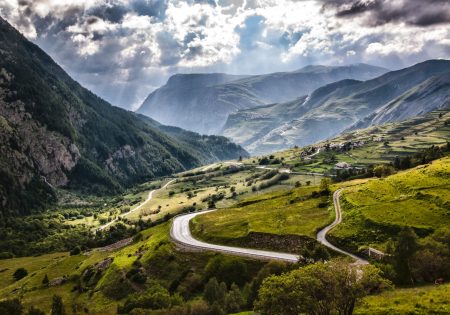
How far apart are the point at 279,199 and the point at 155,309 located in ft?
358

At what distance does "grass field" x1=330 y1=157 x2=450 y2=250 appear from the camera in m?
118

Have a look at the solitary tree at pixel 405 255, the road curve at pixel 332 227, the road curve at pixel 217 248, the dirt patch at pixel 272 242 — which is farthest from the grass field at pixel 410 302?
the dirt patch at pixel 272 242

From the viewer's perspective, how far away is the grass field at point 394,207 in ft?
388

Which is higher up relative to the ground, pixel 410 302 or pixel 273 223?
pixel 273 223

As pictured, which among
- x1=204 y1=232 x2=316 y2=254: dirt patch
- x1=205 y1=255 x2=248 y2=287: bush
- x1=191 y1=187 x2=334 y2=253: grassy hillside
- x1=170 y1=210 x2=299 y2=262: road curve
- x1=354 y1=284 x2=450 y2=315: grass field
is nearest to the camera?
x1=354 y1=284 x2=450 y2=315: grass field

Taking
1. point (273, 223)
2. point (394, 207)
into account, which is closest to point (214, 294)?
point (273, 223)

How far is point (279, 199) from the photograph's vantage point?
198500 millimetres

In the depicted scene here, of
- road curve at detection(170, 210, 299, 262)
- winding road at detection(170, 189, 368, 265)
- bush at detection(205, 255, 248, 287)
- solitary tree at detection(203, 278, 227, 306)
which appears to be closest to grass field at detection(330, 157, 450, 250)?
winding road at detection(170, 189, 368, 265)

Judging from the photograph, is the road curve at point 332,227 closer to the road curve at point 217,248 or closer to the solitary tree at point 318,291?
the road curve at point 217,248

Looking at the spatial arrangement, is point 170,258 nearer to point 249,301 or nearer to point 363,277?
point 249,301

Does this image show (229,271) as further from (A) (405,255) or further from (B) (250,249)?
(A) (405,255)

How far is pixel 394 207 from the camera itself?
133375 mm

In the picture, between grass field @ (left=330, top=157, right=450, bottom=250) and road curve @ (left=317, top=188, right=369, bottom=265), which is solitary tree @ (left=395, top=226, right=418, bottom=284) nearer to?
road curve @ (left=317, top=188, right=369, bottom=265)

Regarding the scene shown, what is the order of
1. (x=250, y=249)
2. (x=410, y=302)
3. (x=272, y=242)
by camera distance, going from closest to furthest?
(x=410, y=302)
(x=272, y=242)
(x=250, y=249)
